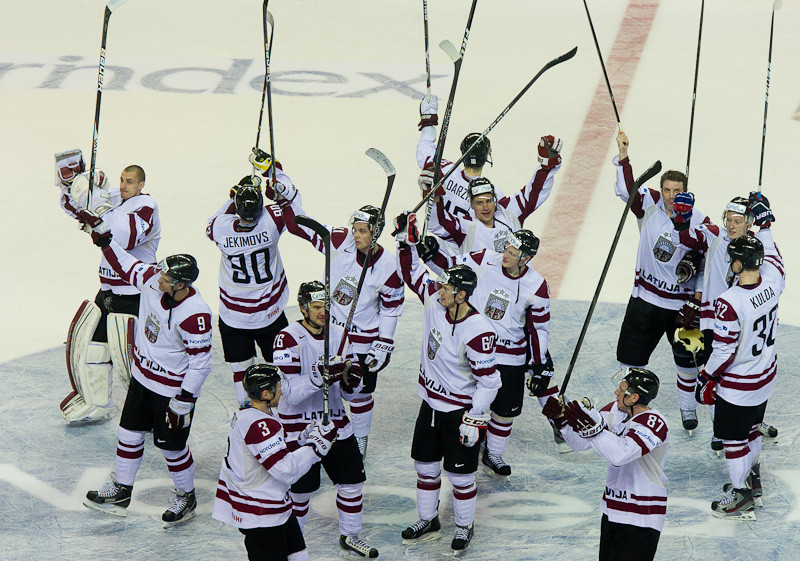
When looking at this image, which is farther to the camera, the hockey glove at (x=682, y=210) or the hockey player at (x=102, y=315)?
the hockey player at (x=102, y=315)

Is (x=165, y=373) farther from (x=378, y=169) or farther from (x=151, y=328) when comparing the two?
(x=378, y=169)

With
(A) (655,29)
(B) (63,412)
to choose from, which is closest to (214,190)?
(B) (63,412)

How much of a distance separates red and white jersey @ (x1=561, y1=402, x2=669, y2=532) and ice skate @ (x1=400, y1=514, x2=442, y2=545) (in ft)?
3.47

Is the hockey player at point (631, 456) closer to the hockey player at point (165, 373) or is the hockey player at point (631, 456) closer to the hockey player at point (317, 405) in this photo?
the hockey player at point (317, 405)

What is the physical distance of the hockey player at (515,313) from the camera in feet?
18.2

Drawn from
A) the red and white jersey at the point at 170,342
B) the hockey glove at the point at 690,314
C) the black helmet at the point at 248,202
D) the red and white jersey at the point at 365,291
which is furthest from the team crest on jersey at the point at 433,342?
the hockey glove at the point at 690,314

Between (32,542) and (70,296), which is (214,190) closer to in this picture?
(70,296)

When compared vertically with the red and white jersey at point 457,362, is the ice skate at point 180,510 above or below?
below

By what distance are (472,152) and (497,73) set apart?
5.26 m

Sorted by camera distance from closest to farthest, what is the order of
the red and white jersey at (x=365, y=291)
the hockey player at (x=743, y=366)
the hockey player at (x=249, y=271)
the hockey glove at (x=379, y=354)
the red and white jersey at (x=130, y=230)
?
1. the hockey player at (x=743, y=366)
2. the hockey glove at (x=379, y=354)
3. the red and white jersey at (x=365, y=291)
4. the hockey player at (x=249, y=271)
5. the red and white jersey at (x=130, y=230)

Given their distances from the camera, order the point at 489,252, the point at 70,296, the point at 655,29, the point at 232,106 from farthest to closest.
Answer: the point at 655,29 → the point at 232,106 → the point at 70,296 → the point at 489,252

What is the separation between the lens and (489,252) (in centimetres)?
578

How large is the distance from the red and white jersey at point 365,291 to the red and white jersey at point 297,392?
0.60 meters

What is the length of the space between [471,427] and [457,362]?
32 centimetres
